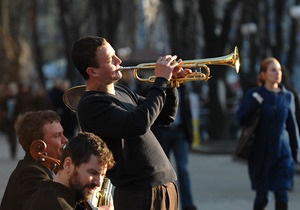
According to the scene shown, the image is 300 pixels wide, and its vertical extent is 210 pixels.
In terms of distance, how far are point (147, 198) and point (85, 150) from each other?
1472 mm

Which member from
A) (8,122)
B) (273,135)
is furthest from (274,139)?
(8,122)

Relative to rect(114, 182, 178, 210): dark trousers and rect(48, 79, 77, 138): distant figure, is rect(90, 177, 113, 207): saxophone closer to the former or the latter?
rect(114, 182, 178, 210): dark trousers

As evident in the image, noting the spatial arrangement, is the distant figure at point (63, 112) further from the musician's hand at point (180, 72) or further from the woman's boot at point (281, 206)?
the musician's hand at point (180, 72)

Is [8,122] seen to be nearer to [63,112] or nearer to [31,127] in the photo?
[63,112]

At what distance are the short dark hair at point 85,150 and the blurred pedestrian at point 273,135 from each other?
19.9ft

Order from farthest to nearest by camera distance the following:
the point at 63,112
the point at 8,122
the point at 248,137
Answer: the point at 8,122
the point at 63,112
the point at 248,137

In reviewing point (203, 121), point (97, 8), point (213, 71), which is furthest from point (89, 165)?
point (97, 8)

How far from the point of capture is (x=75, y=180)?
4719 millimetres

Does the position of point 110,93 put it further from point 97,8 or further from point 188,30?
point 97,8

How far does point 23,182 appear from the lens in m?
5.86

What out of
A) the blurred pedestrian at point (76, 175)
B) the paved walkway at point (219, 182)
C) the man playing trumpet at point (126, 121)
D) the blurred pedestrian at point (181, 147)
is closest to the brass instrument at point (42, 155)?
the man playing trumpet at point (126, 121)

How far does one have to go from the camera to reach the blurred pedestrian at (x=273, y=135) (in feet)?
35.2

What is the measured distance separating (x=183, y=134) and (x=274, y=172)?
1.64 metres

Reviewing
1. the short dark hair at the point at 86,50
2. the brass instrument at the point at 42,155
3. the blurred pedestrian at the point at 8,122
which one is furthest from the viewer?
the blurred pedestrian at the point at 8,122
